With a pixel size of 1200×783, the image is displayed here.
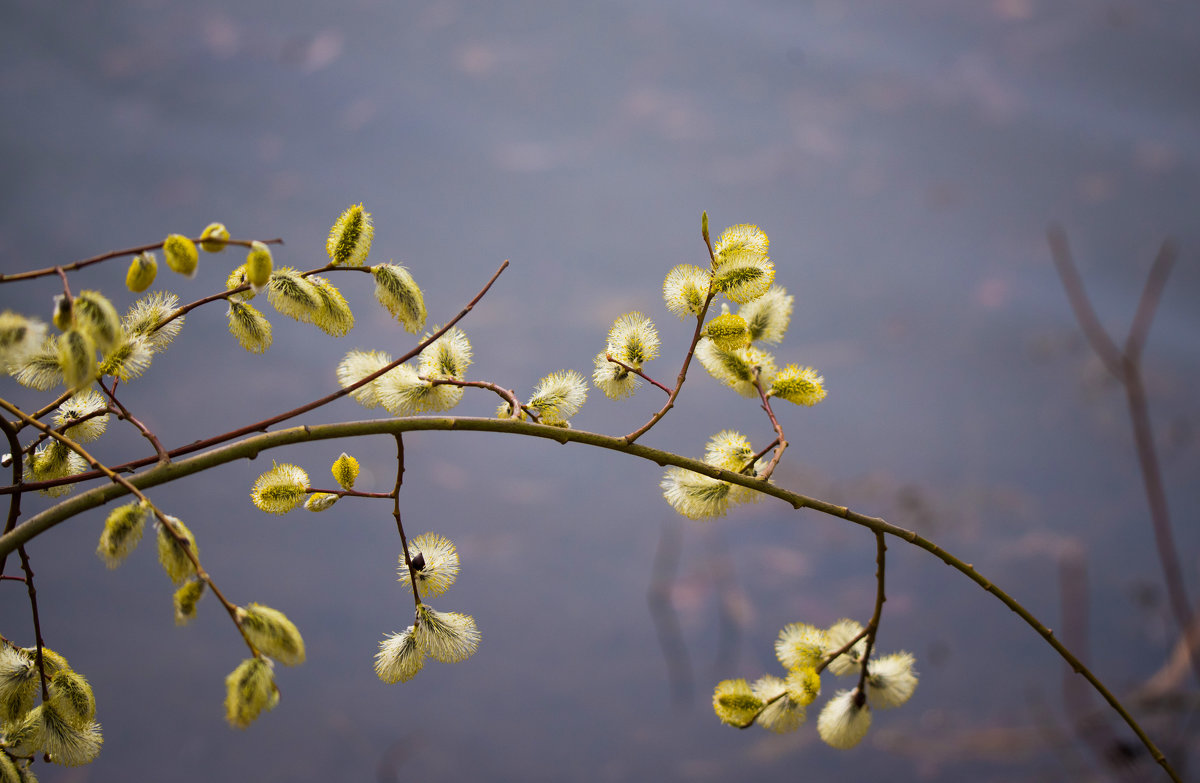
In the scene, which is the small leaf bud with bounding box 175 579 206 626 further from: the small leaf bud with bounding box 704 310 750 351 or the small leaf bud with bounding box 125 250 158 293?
the small leaf bud with bounding box 704 310 750 351

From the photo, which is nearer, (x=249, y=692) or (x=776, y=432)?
(x=249, y=692)

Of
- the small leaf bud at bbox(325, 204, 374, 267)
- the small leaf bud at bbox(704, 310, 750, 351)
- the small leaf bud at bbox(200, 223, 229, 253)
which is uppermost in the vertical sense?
the small leaf bud at bbox(704, 310, 750, 351)

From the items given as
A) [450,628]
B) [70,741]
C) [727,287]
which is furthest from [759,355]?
[70,741]

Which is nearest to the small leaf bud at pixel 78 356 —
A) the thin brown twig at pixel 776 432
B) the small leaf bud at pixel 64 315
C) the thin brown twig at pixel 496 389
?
the small leaf bud at pixel 64 315

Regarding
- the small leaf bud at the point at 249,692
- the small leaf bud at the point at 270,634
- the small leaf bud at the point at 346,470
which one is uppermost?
the small leaf bud at the point at 346,470

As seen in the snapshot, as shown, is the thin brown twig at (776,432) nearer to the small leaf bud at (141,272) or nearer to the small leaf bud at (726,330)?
the small leaf bud at (726,330)

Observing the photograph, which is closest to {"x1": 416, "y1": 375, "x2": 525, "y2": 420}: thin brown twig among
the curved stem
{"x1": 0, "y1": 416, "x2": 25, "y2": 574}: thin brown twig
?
the curved stem

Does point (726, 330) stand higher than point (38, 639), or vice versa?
point (726, 330)

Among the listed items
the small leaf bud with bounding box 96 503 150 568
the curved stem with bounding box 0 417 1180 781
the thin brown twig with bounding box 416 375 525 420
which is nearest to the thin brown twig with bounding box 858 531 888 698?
the curved stem with bounding box 0 417 1180 781

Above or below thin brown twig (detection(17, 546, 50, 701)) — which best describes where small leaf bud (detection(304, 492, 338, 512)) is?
above

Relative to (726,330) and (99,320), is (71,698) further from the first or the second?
(726,330)

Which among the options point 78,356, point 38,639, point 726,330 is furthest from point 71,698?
point 726,330

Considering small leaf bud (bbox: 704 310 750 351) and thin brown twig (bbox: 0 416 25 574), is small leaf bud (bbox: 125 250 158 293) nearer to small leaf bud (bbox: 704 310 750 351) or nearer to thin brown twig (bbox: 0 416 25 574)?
thin brown twig (bbox: 0 416 25 574)
